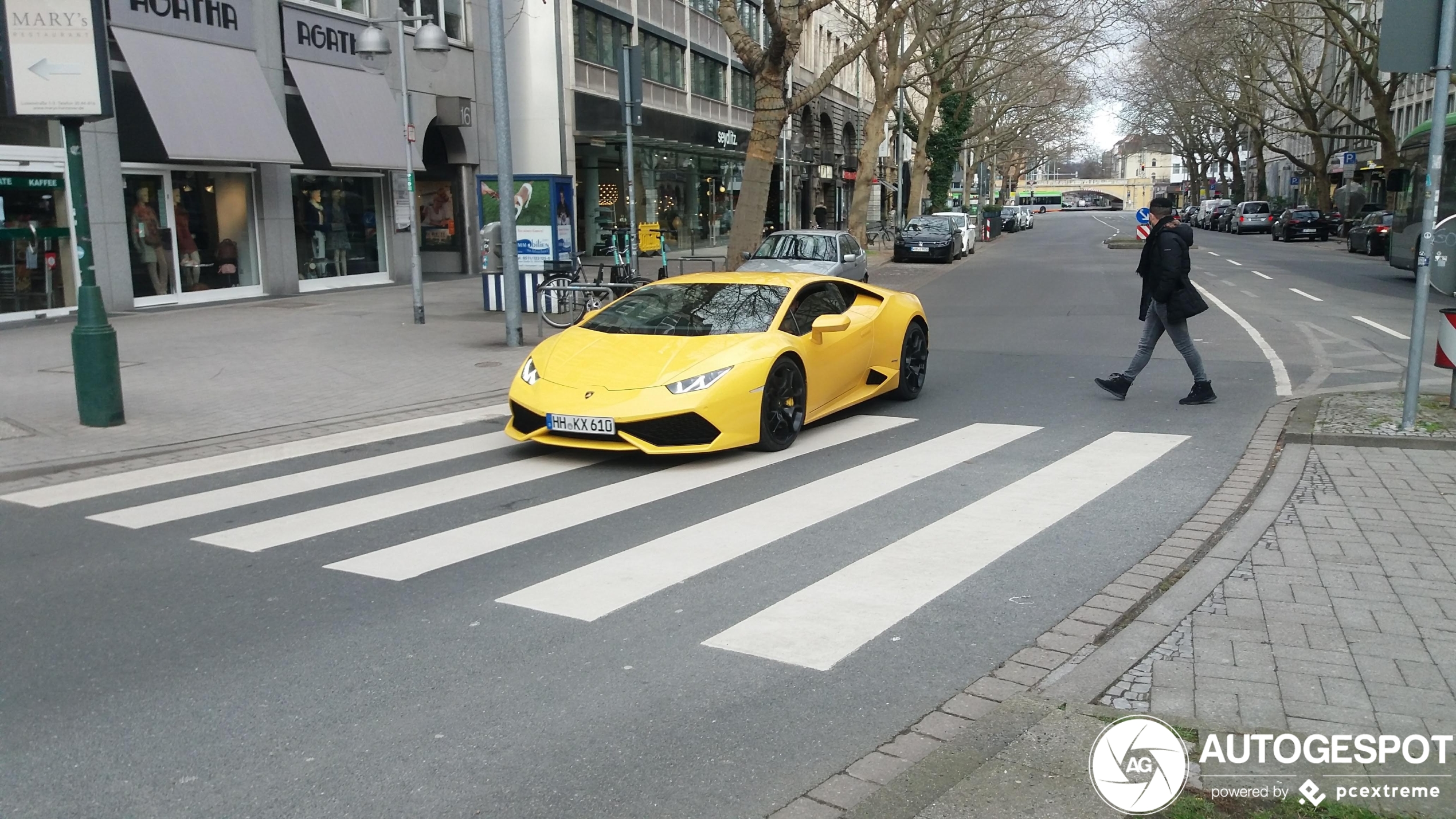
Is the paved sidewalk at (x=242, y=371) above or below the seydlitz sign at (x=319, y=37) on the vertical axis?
below

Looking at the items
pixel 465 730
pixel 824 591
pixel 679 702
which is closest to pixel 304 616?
pixel 465 730

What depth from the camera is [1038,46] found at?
50.3 meters

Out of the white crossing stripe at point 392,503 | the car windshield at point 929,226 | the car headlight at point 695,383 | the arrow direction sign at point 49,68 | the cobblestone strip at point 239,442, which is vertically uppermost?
the arrow direction sign at point 49,68

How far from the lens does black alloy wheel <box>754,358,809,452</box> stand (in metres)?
8.27

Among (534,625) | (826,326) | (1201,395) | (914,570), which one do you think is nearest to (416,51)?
(826,326)

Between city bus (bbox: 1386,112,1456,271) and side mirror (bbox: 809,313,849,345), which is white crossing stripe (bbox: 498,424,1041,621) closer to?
side mirror (bbox: 809,313,849,345)

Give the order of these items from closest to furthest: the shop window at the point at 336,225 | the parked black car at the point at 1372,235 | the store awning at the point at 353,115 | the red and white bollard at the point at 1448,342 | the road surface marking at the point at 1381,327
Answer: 1. the red and white bollard at the point at 1448,342
2. the road surface marking at the point at 1381,327
3. the store awning at the point at 353,115
4. the shop window at the point at 336,225
5. the parked black car at the point at 1372,235

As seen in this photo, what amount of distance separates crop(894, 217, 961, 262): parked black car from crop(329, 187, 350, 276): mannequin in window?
693 inches

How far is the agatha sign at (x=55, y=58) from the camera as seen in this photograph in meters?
8.77

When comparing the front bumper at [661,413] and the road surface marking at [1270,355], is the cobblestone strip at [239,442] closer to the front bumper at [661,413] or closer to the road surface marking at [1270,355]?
the front bumper at [661,413]

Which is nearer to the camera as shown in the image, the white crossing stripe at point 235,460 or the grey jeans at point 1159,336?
the white crossing stripe at point 235,460

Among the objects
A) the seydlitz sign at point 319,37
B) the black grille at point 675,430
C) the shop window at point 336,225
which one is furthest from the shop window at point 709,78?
the black grille at point 675,430

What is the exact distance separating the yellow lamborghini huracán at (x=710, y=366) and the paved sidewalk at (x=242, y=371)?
2564 millimetres

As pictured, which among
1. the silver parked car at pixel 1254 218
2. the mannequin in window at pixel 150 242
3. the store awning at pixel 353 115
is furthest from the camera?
the silver parked car at pixel 1254 218
